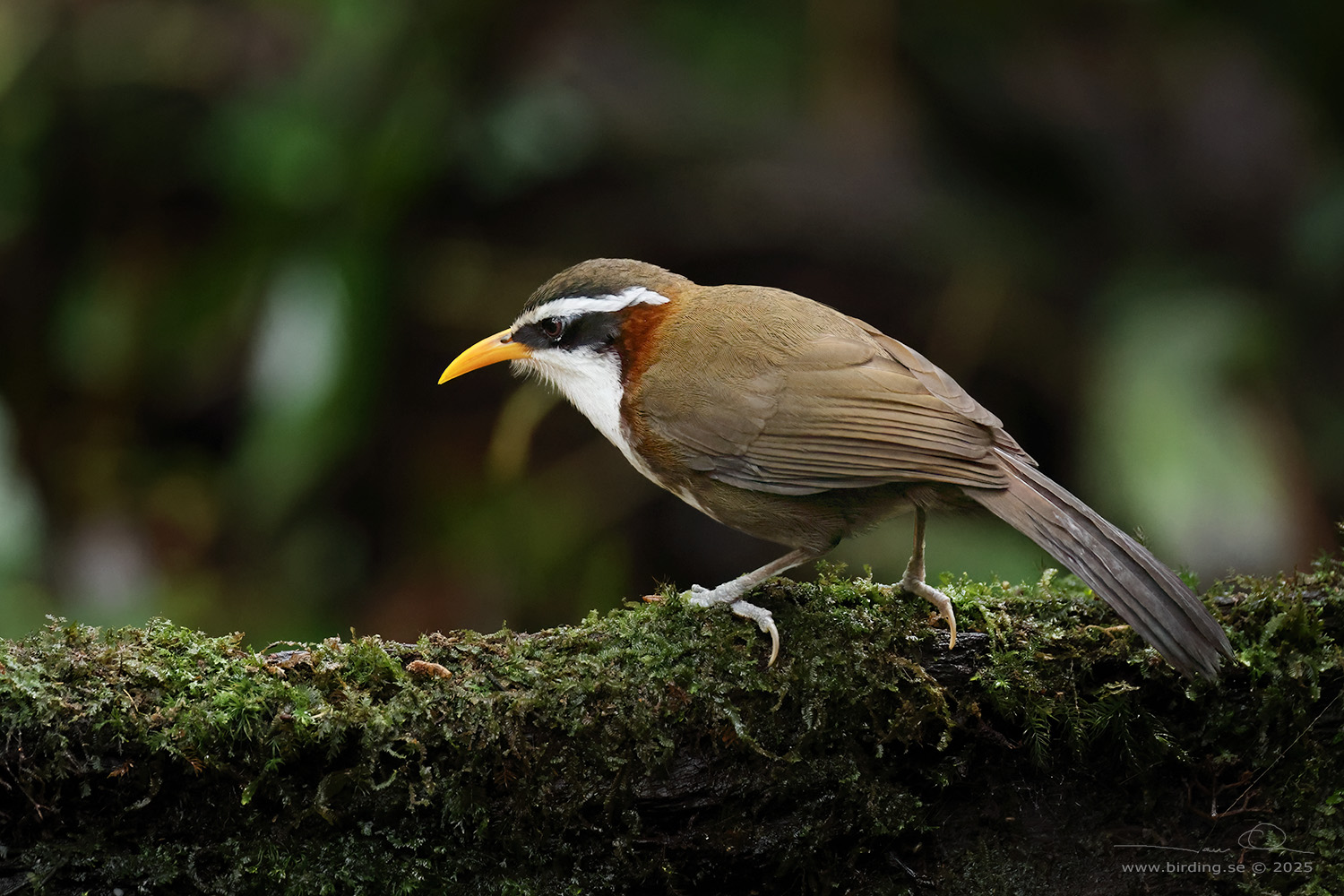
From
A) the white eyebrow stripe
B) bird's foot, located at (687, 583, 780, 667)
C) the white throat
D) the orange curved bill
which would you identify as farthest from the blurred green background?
bird's foot, located at (687, 583, 780, 667)

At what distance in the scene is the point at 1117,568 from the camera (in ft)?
9.53

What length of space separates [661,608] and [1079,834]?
3.76ft

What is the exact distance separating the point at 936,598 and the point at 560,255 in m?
3.90

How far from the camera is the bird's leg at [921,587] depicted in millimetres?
3092

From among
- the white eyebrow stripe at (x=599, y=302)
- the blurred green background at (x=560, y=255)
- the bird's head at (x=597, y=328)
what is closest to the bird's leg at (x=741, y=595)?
the bird's head at (x=597, y=328)

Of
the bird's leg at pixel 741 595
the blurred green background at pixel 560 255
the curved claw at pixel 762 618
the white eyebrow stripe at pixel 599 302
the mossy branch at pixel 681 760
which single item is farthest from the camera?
the blurred green background at pixel 560 255

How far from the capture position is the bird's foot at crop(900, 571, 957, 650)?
121 inches

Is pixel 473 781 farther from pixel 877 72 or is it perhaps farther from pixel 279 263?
pixel 877 72

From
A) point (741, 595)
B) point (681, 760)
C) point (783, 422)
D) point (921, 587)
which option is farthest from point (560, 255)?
point (681, 760)

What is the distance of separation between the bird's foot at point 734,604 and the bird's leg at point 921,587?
1.33 feet

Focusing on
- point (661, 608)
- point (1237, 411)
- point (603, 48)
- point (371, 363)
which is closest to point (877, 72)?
point (603, 48)

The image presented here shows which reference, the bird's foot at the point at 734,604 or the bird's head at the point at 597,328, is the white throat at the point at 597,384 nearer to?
the bird's head at the point at 597,328

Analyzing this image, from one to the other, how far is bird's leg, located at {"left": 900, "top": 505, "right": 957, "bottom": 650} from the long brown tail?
0.78 feet

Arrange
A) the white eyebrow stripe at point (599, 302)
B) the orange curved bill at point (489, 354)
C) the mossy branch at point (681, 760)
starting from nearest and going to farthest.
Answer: the mossy branch at point (681, 760) → the white eyebrow stripe at point (599, 302) → the orange curved bill at point (489, 354)
